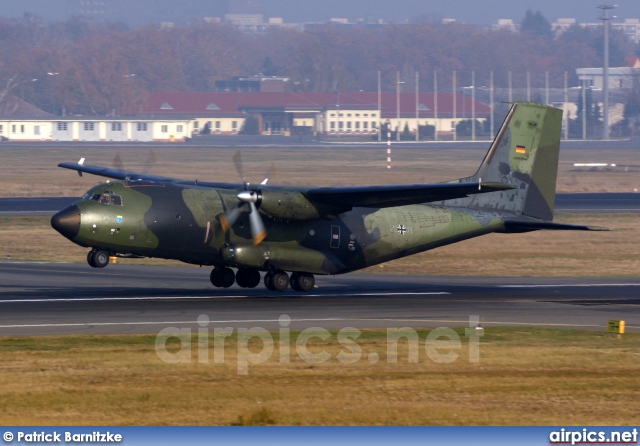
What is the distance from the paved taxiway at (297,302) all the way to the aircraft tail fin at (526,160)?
299 centimetres

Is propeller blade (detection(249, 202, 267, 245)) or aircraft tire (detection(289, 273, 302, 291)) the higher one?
propeller blade (detection(249, 202, 267, 245))

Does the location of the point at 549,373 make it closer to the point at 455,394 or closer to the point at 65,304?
the point at 455,394

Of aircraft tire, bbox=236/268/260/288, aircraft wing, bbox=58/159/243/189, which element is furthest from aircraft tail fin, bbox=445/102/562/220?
aircraft wing, bbox=58/159/243/189

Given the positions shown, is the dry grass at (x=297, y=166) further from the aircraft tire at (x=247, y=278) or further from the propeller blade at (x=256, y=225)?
the propeller blade at (x=256, y=225)

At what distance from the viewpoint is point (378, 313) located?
2845cm

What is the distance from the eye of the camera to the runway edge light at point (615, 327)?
1005 inches

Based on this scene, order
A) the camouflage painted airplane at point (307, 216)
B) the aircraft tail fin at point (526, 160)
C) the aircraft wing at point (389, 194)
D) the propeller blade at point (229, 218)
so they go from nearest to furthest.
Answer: the camouflage painted airplane at point (307, 216), the aircraft wing at point (389, 194), the propeller blade at point (229, 218), the aircraft tail fin at point (526, 160)

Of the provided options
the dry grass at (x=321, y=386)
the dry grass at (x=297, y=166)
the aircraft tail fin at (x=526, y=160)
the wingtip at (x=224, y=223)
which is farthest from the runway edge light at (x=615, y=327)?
the dry grass at (x=297, y=166)

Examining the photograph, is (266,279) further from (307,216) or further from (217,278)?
(307,216)

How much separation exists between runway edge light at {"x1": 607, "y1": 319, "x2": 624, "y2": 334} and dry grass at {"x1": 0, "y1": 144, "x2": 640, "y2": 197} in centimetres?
5293

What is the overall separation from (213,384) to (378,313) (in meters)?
9.81

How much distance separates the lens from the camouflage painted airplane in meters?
30.3

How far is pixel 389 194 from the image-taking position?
31266 millimetres

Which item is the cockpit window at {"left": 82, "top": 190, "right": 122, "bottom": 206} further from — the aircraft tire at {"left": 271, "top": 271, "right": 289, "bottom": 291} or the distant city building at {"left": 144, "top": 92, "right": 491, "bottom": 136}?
the distant city building at {"left": 144, "top": 92, "right": 491, "bottom": 136}
